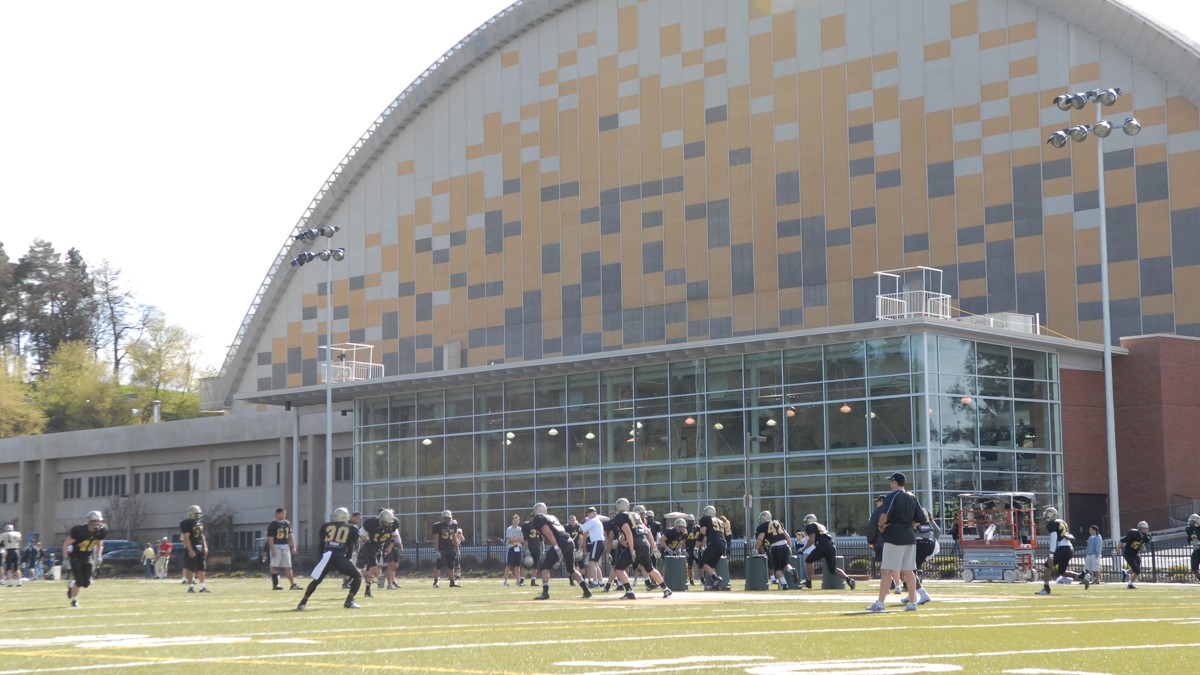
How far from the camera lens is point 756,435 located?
5144 cm

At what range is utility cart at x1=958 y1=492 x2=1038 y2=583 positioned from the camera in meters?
36.3

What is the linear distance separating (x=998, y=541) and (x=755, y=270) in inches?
1209

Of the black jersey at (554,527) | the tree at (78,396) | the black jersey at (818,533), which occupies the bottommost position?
the black jersey at (818,533)

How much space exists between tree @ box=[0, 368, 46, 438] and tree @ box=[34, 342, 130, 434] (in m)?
6.05

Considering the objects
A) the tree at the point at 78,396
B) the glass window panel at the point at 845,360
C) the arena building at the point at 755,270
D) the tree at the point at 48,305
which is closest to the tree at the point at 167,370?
the tree at the point at 78,396

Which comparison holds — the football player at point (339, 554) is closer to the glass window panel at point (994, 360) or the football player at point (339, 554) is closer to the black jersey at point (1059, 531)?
the black jersey at point (1059, 531)

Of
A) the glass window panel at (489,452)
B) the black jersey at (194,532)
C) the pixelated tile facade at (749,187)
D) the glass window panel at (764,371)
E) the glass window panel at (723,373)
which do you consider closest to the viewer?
the black jersey at (194,532)

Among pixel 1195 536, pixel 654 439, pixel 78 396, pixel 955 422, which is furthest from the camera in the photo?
Answer: pixel 78 396

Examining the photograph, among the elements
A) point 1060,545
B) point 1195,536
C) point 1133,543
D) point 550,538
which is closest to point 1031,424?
point 1133,543

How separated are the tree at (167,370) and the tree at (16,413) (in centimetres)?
1083

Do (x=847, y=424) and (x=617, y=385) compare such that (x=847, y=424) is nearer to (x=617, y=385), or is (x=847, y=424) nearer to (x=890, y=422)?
(x=890, y=422)

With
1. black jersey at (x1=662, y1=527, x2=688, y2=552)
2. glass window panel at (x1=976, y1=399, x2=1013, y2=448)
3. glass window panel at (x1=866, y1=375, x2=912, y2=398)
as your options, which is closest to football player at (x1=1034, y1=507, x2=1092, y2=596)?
black jersey at (x1=662, y1=527, x2=688, y2=552)

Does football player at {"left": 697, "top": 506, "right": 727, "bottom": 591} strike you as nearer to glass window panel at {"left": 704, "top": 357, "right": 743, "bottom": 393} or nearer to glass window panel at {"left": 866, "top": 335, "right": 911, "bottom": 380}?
glass window panel at {"left": 866, "top": 335, "right": 911, "bottom": 380}

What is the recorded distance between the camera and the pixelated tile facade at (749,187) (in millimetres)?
58281
